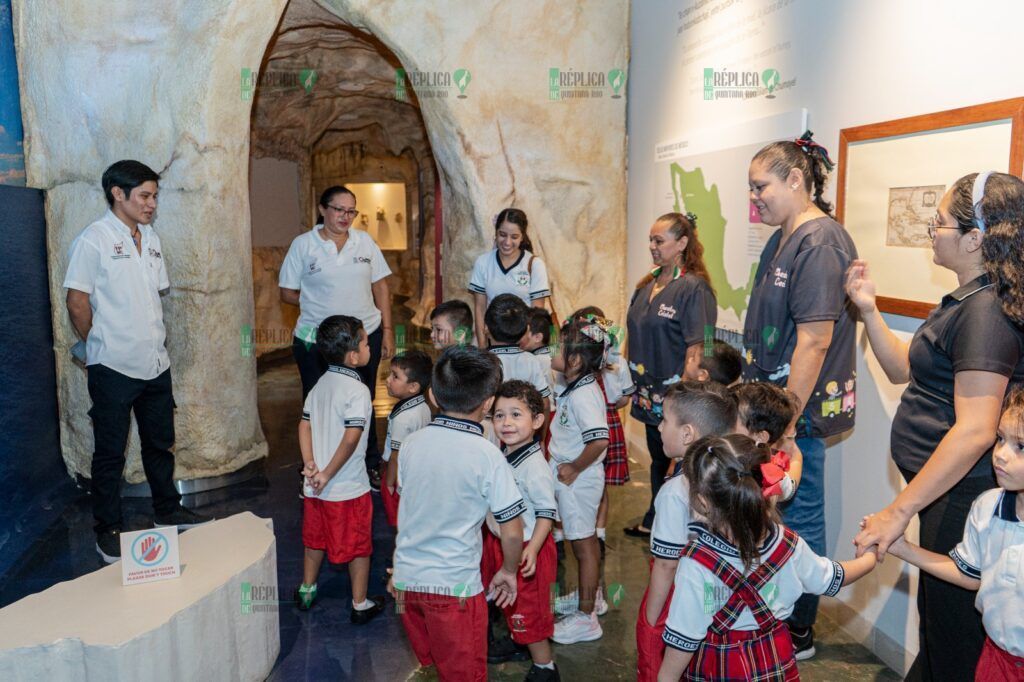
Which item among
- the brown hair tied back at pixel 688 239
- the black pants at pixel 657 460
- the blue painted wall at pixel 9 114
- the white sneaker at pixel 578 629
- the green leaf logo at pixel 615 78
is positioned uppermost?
the green leaf logo at pixel 615 78

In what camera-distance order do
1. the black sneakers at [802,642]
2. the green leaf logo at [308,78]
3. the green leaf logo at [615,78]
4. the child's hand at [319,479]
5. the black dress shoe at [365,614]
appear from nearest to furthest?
the black sneakers at [802,642] < the child's hand at [319,479] < the black dress shoe at [365,614] < the green leaf logo at [615,78] < the green leaf logo at [308,78]

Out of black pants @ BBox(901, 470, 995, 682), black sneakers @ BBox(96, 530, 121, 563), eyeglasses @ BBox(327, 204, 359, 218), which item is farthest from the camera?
eyeglasses @ BBox(327, 204, 359, 218)

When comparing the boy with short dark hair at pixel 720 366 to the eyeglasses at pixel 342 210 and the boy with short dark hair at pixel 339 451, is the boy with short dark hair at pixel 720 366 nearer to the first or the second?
the boy with short dark hair at pixel 339 451

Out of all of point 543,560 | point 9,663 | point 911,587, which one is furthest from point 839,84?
point 9,663

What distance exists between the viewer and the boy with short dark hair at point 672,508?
1995 mm

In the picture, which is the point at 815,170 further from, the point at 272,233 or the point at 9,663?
the point at 272,233

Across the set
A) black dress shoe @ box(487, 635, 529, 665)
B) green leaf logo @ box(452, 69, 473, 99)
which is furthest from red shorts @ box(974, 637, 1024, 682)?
green leaf logo @ box(452, 69, 473, 99)

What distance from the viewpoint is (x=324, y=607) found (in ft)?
10.7

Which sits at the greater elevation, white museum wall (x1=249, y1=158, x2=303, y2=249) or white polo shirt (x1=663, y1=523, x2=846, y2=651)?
white museum wall (x1=249, y1=158, x2=303, y2=249)

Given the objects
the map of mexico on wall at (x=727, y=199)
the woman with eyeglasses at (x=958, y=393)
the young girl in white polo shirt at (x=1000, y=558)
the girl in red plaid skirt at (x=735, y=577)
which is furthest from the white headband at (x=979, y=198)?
the map of mexico on wall at (x=727, y=199)

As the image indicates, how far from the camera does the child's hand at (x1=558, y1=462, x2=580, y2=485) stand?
2.87 metres

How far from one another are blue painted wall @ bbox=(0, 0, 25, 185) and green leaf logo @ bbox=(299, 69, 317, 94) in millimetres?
2941

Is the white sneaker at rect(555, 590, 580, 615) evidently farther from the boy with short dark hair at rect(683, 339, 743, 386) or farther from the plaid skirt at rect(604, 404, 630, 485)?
the boy with short dark hair at rect(683, 339, 743, 386)

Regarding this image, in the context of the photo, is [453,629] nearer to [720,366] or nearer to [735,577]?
[735,577]
